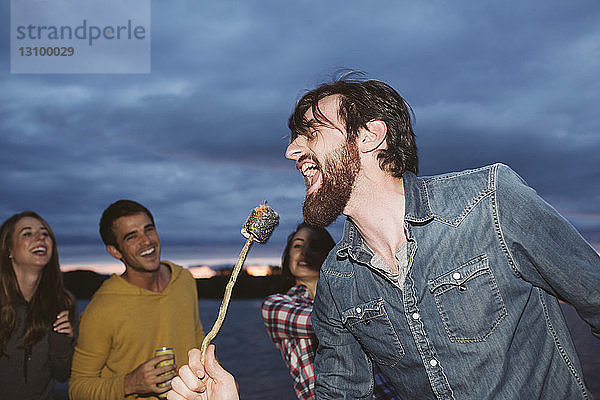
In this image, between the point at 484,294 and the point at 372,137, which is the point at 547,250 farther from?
the point at 372,137

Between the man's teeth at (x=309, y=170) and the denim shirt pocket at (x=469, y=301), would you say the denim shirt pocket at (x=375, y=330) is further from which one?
the man's teeth at (x=309, y=170)

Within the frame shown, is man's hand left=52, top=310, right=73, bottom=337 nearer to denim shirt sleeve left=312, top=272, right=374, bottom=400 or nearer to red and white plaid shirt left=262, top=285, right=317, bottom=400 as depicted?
red and white plaid shirt left=262, top=285, right=317, bottom=400

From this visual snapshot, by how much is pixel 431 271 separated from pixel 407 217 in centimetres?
28

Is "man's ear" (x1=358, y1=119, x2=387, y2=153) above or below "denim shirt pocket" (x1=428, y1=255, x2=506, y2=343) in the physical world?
above

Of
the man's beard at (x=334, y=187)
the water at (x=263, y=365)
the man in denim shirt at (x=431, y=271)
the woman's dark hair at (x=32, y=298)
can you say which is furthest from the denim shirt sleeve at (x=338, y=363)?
the water at (x=263, y=365)

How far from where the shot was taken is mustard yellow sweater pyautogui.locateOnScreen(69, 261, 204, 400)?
4074 mm

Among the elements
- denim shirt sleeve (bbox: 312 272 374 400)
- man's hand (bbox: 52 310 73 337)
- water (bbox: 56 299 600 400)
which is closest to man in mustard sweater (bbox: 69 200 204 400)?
man's hand (bbox: 52 310 73 337)

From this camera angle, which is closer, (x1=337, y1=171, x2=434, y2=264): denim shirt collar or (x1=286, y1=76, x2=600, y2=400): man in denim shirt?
(x1=286, y1=76, x2=600, y2=400): man in denim shirt

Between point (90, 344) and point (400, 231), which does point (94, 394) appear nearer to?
point (90, 344)

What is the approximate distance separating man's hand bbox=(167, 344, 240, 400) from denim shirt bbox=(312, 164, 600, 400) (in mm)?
877

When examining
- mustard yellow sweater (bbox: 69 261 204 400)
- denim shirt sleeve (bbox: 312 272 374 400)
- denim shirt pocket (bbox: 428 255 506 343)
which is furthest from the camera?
mustard yellow sweater (bbox: 69 261 204 400)

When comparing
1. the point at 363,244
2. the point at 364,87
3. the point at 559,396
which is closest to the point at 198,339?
the point at 363,244

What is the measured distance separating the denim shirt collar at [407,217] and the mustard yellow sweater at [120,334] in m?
2.41

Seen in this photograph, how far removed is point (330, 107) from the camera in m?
2.67
